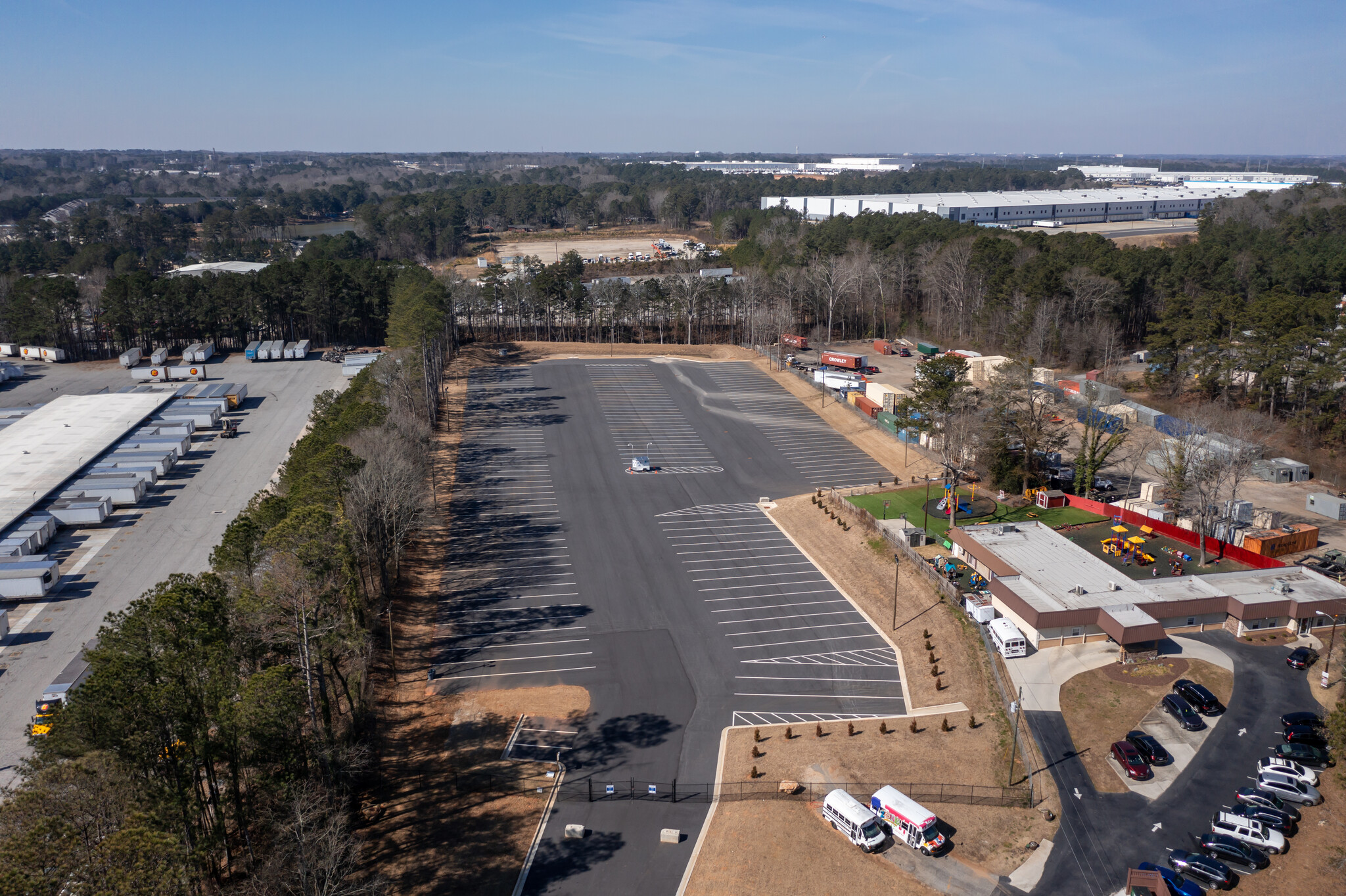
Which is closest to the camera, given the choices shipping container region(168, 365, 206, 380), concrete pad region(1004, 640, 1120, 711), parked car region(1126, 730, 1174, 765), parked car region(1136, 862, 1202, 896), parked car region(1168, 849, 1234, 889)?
parked car region(1136, 862, 1202, 896)

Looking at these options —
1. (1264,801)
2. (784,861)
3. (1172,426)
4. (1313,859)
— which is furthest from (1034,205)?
(784,861)

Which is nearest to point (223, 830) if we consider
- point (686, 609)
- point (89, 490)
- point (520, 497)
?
point (686, 609)

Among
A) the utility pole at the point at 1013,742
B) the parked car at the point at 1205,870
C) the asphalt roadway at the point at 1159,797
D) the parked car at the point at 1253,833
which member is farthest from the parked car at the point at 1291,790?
the utility pole at the point at 1013,742

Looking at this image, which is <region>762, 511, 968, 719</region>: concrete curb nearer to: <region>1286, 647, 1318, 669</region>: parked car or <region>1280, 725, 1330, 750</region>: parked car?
<region>1280, 725, 1330, 750</region>: parked car

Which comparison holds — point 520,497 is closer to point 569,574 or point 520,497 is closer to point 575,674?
point 569,574

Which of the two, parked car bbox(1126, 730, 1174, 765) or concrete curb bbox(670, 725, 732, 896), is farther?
parked car bbox(1126, 730, 1174, 765)

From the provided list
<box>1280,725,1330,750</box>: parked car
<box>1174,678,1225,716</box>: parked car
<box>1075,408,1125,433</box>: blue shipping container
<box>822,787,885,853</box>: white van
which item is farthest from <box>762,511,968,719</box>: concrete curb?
<box>1075,408,1125,433</box>: blue shipping container

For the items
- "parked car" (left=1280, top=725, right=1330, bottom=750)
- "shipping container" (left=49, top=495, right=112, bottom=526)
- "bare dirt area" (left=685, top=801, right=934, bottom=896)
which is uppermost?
"shipping container" (left=49, top=495, right=112, bottom=526)

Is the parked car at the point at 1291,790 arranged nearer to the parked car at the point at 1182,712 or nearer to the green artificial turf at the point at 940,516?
the parked car at the point at 1182,712
